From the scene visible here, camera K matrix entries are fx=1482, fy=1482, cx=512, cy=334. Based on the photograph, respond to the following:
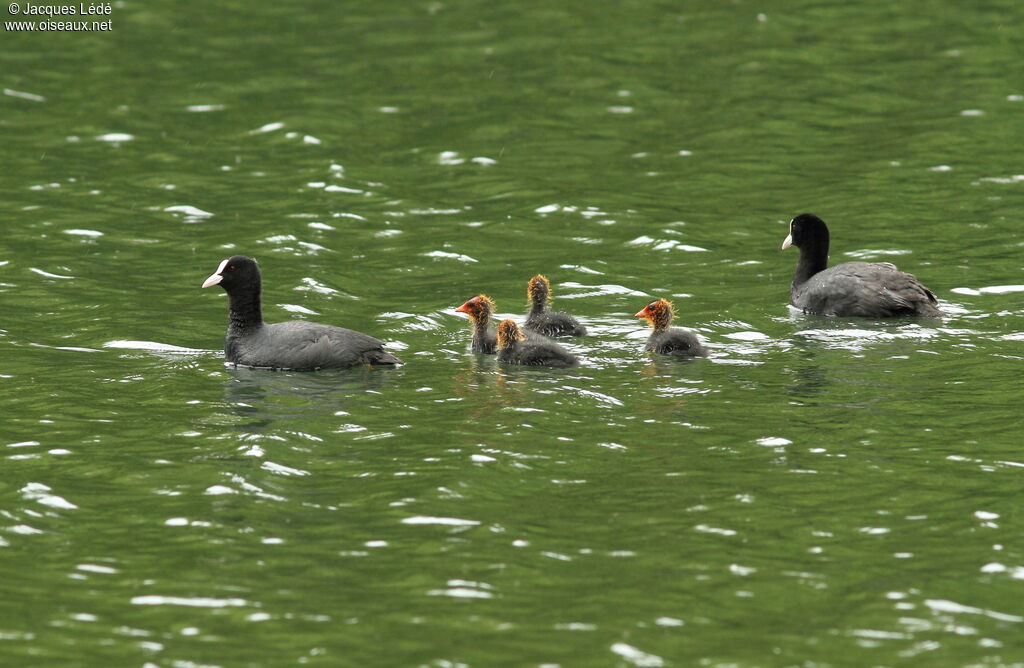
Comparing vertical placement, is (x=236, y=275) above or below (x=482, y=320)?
above

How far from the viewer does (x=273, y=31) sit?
108 ft

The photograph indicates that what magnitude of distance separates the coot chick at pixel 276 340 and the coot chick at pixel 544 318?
1903mm

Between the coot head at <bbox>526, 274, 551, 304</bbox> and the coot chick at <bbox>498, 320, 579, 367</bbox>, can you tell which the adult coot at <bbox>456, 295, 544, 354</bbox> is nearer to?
the coot chick at <bbox>498, 320, 579, 367</bbox>

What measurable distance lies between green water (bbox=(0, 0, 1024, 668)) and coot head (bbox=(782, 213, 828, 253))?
3.10ft

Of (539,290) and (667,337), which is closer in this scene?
(667,337)

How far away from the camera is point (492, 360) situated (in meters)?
16.7

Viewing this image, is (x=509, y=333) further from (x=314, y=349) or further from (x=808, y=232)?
(x=808, y=232)

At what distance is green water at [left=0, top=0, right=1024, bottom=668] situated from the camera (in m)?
10.3

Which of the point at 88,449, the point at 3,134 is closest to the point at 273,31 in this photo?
the point at 3,134

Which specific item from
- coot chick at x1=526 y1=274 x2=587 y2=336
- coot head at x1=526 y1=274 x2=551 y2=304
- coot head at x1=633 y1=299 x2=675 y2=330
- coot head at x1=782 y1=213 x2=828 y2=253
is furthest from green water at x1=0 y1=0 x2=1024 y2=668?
coot head at x1=782 y1=213 x2=828 y2=253

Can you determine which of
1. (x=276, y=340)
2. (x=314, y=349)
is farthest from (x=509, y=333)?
(x=276, y=340)

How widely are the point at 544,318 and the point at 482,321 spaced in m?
0.77

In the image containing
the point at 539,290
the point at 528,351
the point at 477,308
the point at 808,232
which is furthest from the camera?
the point at 808,232

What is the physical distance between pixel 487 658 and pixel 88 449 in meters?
5.63
